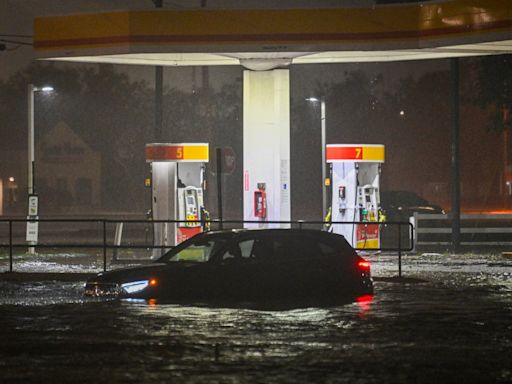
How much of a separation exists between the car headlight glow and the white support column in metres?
12.3

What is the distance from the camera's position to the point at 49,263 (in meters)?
30.0

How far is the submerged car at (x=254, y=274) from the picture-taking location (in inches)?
699

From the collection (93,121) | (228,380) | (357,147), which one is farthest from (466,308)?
(93,121)

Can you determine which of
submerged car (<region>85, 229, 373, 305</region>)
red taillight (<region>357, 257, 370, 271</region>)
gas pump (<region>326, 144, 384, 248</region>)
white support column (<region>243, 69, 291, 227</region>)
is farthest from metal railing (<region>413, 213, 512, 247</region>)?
submerged car (<region>85, 229, 373, 305</region>)

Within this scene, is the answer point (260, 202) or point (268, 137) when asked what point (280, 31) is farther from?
point (260, 202)

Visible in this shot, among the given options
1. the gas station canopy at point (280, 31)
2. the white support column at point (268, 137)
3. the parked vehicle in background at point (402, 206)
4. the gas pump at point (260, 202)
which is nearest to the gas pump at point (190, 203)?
the white support column at point (268, 137)

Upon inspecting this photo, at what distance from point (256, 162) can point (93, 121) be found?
73.2 meters

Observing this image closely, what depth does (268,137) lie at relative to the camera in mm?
30016

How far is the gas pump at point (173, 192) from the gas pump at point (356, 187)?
169 inches

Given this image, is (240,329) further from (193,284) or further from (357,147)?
(357,147)

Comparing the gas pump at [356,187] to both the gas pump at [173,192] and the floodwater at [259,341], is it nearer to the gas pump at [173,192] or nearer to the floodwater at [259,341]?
the gas pump at [173,192]

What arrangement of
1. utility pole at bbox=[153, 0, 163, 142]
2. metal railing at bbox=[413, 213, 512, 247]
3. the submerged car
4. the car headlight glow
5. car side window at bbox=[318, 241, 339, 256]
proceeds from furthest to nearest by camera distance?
metal railing at bbox=[413, 213, 512, 247]
utility pole at bbox=[153, 0, 163, 142]
car side window at bbox=[318, 241, 339, 256]
the submerged car
the car headlight glow

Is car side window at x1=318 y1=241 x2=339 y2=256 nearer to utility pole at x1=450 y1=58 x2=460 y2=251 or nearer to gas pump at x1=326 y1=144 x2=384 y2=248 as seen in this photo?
gas pump at x1=326 y1=144 x2=384 y2=248

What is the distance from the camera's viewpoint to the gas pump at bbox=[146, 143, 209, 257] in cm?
3038
